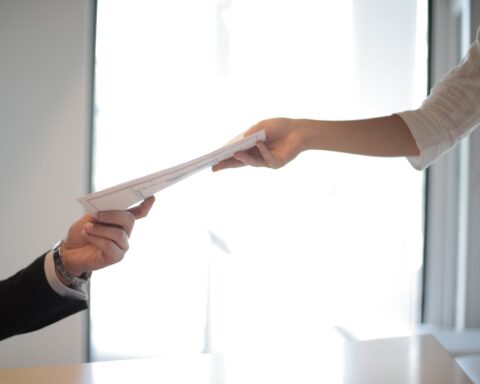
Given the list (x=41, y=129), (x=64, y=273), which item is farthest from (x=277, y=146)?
(x=41, y=129)

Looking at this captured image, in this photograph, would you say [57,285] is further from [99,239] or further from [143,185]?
[143,185]

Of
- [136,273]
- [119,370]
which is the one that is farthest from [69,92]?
[119,370]

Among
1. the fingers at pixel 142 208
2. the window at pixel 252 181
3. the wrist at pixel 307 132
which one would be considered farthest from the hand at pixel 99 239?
the window at pixel 252 181

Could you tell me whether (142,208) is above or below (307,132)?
below

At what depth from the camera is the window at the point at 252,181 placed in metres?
2.00

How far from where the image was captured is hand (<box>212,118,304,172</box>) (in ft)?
2.99

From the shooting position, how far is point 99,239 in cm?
81

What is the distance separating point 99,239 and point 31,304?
0.69 feet

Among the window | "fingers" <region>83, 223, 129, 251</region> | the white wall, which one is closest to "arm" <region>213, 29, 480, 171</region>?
"fingers" <region>83, 223, 129, 251</region>

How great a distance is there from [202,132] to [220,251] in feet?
2.10

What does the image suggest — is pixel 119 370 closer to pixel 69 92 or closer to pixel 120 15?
pixel 69 92

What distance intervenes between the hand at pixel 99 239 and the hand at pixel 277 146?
24 cm

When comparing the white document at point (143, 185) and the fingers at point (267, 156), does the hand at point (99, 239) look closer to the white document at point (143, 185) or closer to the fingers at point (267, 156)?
the white document at point (143, 185)

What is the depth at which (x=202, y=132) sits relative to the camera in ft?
6.61
